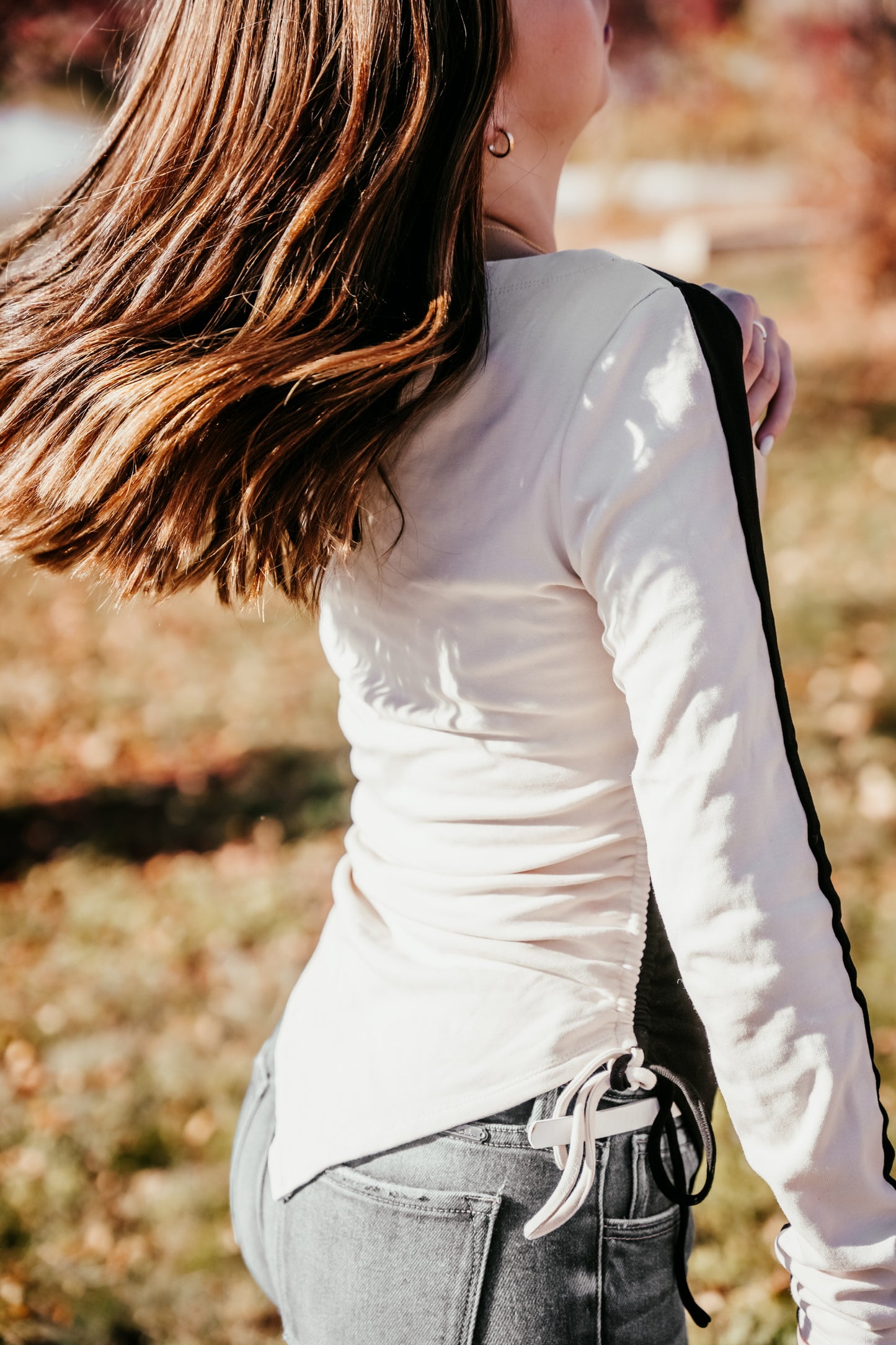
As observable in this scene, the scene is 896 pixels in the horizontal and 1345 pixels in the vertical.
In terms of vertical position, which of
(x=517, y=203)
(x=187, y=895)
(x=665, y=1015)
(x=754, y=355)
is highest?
(x=517, y=203)

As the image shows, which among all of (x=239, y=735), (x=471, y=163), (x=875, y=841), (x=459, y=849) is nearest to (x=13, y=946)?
(x=239, y=735)

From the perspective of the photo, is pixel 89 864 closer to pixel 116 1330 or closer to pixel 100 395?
pixel 116 1330

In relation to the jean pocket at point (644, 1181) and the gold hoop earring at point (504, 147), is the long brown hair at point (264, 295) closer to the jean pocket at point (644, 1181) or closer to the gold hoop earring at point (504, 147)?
the gold hoop earring at point (504, 147)

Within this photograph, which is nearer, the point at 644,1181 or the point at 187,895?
the point at 644,1181

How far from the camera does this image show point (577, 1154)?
1.07m

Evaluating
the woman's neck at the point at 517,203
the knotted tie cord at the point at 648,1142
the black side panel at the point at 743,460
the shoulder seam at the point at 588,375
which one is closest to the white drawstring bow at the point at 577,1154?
the knotted tie cord at the point at 648,1142

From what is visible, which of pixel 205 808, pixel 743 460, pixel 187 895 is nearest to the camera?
pixel 743 460

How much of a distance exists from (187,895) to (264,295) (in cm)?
330

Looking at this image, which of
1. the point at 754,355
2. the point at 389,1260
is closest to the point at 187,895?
the point at 389,1260

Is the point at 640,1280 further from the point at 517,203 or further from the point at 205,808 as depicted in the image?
the point at 205,808

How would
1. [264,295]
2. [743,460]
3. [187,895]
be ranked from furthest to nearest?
[187,895] → [264,295] → [743,460]

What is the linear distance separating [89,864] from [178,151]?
3591 mm

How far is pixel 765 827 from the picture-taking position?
93 centimetres

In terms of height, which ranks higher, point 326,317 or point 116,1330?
point 326,317
